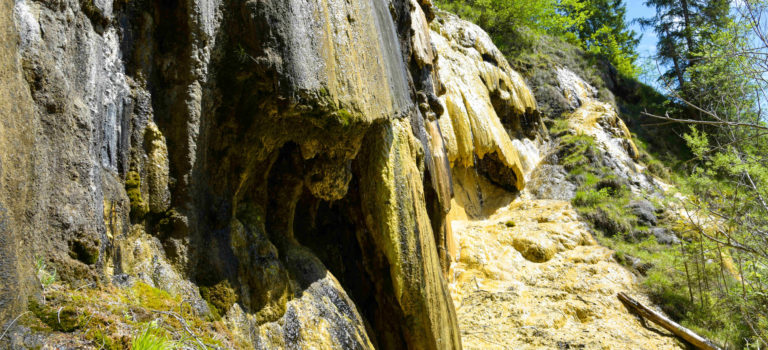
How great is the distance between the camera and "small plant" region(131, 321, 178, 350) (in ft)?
7.21

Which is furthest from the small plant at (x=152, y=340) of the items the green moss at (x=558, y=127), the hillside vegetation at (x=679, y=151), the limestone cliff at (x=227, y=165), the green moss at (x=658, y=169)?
the green moss at (x=658, y=169)

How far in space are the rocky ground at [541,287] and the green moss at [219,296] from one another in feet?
13.4

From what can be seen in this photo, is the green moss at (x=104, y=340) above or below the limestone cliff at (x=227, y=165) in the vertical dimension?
below

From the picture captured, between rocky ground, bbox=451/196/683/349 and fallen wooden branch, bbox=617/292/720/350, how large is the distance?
131 mm

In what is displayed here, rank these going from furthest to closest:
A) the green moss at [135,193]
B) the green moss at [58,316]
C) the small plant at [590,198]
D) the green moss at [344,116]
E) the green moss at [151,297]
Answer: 1. the small plant at [590,198]
2. the green moss at [344,116]
3. the green moss at [135,193]
4. the green moss at [151,297]
5. the green moss at [58,316]

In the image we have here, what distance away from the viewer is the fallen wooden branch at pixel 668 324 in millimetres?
7746

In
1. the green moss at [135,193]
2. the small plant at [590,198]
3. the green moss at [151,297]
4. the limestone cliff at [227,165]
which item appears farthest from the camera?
the small plant at [590,198]

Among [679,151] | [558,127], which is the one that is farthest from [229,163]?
[679,151]

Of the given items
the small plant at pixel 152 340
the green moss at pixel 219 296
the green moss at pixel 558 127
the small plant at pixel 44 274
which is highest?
the green moss at pixel 558 127

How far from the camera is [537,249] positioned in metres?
9.65

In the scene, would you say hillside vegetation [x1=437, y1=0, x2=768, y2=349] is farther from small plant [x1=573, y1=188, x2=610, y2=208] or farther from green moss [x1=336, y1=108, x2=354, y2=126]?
green moss [x1=336, y1=108, x2=354, y2=126]

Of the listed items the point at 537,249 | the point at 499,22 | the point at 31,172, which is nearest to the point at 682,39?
the point at 499,22

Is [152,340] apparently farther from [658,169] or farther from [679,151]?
[679,151]

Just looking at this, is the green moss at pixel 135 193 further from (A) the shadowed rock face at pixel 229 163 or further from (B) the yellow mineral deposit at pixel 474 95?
(B) the yellow mineral deposit at pixel 474 95
